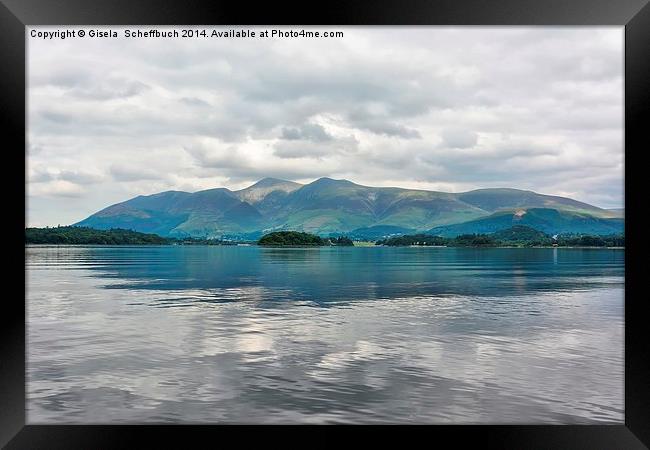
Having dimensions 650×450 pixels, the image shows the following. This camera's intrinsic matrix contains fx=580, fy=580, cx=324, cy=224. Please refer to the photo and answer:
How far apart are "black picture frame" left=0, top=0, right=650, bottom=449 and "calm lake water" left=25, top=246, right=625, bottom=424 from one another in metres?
2.40

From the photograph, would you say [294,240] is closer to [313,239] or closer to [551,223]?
[313,239]

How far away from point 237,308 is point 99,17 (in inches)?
629

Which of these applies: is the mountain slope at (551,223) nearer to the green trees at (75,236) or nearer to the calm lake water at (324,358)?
the green trees at (75,236)

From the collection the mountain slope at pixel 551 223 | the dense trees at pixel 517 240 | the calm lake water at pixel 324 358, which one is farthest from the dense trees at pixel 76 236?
the calm lake water at pixel 324 358

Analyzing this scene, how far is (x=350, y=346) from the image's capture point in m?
13.2

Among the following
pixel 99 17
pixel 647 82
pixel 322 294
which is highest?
pixel 99 17

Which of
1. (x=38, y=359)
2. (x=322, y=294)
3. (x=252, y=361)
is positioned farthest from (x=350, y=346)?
(x=322, y=294)

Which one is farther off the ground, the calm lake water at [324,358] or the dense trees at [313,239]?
the dense trees at [313,239]

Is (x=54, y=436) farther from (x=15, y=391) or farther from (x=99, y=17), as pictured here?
(x=99, y=17)

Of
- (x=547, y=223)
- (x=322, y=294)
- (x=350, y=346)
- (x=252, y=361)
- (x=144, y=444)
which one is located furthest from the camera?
(x=547, y=223)

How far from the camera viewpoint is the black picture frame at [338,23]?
15.9 ft

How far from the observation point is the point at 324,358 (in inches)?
463

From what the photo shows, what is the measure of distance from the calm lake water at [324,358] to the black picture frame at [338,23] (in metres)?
2.40

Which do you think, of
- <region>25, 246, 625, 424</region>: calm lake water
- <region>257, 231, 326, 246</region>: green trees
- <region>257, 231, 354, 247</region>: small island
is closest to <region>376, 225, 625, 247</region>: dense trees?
<region>257, 231, 354, 247</region>: small island
